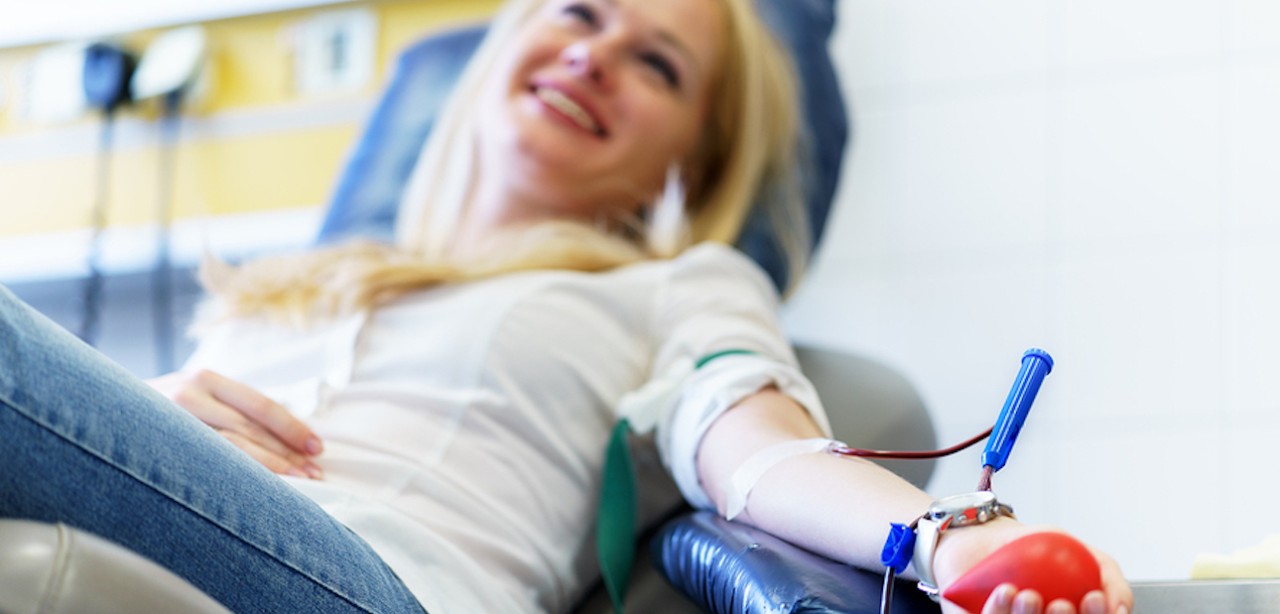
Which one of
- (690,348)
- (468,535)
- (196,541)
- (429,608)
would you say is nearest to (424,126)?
(690,348)

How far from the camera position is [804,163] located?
1.67 meters

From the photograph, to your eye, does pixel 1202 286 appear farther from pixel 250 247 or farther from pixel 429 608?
pixel 250 247

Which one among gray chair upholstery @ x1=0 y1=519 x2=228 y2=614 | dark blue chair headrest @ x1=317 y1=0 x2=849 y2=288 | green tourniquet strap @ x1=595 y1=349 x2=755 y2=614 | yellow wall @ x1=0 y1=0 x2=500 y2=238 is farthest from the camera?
yellow wall @ x1=0 y1=0 x2=500 y2=238

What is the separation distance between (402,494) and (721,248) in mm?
484

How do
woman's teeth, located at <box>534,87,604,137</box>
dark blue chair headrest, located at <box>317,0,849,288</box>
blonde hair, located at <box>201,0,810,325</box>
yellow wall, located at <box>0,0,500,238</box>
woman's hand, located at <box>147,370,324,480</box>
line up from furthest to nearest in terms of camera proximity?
yellow wall, located at <box>0,0,500,238</box>
dark blue chair headrest, located at <box>317,0,849,288</box>
woman's teeth, located at <box>534,87,604,137</box>
blonde hair, located at <box>201,0,810,325</box>
woman's hand, located at <box>147,370,324,480</box>

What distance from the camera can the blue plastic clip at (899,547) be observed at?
0.65 m

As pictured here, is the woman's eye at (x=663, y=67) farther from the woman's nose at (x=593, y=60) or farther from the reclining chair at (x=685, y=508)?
the reclining chair at (x=685, y=508)

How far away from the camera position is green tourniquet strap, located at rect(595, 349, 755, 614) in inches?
42.2

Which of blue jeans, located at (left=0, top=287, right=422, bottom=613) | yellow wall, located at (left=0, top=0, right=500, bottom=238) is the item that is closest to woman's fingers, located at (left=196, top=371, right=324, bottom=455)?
blue jeans, located at (left=0, top=287, right=422, bottom=613)

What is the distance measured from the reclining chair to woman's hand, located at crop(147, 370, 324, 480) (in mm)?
303

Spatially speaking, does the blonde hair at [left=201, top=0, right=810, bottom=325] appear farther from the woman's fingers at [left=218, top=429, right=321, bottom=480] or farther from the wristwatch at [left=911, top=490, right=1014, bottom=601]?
the wristwatch at [left=911, top=490, right=1014, bottom=601]

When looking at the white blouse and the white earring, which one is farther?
the white earring

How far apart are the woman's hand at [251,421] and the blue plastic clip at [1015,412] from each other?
1.84 ft

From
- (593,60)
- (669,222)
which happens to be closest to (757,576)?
(669,222)
